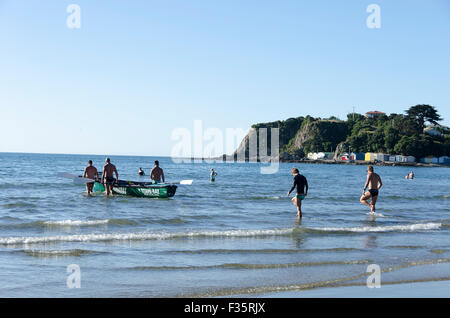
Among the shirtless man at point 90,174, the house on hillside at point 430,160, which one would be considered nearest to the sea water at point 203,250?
the shirtless man at point 90,174

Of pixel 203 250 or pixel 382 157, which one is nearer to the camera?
pixel 203 250

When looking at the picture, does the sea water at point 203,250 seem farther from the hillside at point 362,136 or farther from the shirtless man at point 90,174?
the hillside at point 362,136

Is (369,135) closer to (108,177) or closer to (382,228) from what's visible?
Answer: (108,177)

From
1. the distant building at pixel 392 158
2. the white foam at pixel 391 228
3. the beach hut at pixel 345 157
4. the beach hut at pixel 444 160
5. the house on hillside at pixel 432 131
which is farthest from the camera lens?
the house on hillside at pixel 432 131

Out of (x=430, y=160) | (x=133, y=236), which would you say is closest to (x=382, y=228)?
(x=133, y=236)

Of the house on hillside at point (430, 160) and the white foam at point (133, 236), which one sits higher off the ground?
the house on hillside at point (430, 160)

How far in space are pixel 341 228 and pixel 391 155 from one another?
434 feet

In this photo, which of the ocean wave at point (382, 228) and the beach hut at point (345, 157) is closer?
the ocean wave at point (382, 228)

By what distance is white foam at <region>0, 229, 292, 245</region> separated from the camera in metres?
10.5

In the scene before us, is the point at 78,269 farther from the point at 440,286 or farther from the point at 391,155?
the point at 391,155

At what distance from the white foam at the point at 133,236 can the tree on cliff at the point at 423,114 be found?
142468mm

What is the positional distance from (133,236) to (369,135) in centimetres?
14646

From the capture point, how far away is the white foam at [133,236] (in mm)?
10492

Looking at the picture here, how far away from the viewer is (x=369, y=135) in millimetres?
148625
